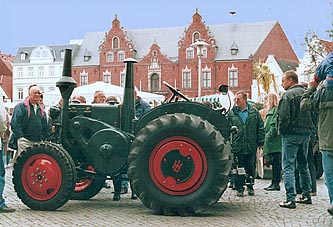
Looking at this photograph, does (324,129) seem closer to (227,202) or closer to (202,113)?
(202,113)

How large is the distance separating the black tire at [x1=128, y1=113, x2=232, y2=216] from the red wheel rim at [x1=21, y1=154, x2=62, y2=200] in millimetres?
1049

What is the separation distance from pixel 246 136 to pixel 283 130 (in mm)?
1667

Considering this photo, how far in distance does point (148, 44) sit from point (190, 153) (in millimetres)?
70491

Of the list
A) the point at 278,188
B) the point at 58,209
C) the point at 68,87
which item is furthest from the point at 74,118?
the point at 278,188

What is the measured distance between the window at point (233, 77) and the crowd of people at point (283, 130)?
59259mm

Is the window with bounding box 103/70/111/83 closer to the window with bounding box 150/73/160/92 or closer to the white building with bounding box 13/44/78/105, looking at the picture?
the window with bounding box 150/73/160/92

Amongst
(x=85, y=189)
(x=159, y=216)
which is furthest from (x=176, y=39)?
(x=159, y=216)

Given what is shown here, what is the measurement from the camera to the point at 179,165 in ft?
25.2

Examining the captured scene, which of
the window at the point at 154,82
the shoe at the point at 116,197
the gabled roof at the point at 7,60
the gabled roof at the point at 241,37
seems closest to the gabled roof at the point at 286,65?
the gabled roof at the point at 241,37

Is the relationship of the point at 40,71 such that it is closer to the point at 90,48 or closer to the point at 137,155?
the point at 90,48

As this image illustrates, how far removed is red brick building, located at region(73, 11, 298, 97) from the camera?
233 ft

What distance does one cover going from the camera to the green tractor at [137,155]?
7.64 metres

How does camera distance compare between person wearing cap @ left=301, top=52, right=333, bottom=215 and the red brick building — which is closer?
person wearing cap @ left=301, top=52, right=333, bottom=215

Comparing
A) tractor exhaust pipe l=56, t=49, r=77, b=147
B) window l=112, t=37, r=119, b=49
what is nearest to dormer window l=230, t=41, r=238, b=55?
window l=112, t=37, r=119, b=49
